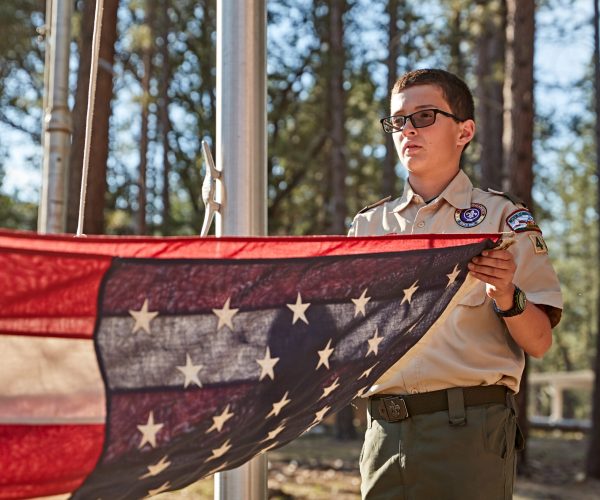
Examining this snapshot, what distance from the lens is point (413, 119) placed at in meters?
2.87

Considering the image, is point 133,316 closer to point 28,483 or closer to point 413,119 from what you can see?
point 28,483

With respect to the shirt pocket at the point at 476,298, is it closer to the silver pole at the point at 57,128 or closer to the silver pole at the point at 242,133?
the silver pole at the point at 242,133

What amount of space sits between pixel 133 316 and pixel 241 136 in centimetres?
130

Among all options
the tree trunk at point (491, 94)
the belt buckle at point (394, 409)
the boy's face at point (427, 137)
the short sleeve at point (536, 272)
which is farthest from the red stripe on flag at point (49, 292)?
the tree trunk at point (491, 94)

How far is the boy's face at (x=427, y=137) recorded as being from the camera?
9.38 ft

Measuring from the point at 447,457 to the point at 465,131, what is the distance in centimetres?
114

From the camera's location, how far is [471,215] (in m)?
2.87

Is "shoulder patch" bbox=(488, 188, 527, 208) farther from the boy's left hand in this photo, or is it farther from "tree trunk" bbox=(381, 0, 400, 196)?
"tree trunk" bbox=(381, 0, 400, 196)

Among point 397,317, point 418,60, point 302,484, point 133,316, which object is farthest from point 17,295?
point 418,60

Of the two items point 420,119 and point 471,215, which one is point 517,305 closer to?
point 471,215

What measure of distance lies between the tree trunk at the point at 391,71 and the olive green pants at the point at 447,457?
15222mm

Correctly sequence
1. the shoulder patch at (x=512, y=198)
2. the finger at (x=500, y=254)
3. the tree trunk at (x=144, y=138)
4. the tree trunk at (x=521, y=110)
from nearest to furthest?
the finger at (x=500, y=254), the shoulder patch at (x=512, y=198), the tree trunk at (x=521, y=110), the tree trunk at (x=144, y=138)

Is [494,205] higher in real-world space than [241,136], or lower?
lower

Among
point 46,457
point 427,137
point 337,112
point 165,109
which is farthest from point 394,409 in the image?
point 165,109
